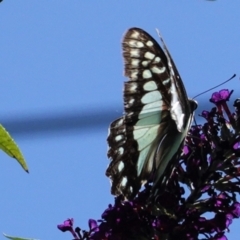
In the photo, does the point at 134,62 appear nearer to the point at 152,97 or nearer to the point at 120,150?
the point at 152,97

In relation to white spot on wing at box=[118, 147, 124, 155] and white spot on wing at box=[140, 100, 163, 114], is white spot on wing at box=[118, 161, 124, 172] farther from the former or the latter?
white spot on wing at box=[140, 100, 163, 114]

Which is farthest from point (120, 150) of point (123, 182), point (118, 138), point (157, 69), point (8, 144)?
point (8, 144)

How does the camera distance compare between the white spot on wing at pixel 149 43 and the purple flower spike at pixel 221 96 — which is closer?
the white spot on wing at pixel 149 43

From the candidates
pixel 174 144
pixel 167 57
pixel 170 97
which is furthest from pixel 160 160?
pixel 167 57

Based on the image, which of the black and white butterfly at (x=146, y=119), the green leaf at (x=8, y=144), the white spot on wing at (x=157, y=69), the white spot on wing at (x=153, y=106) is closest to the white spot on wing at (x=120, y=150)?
the black and white butterfly at (x=146, y=119)

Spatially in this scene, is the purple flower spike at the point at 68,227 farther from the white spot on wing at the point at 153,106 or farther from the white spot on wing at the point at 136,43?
the white spot on wing at the point at 136,43

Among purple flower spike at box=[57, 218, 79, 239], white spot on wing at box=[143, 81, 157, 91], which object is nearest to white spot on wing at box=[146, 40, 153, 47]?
white spot on wing at box=[143, 81, 157, 91]
